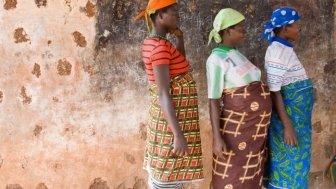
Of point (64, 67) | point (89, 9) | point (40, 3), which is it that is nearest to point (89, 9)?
point (89, 9)

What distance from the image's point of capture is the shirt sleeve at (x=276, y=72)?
2.82 metres

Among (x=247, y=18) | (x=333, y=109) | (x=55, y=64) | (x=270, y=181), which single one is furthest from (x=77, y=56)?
(x=333, y=109)

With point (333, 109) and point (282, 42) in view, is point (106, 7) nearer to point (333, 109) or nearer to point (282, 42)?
point (282, 42)

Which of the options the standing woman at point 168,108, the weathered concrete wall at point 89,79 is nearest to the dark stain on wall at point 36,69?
the weathered concrete wall at point 89,79

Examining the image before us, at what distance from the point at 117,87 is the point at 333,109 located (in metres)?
1.69

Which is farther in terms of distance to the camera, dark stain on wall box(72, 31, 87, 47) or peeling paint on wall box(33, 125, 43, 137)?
peeling paint on wall box(33, 125, 43, 137)

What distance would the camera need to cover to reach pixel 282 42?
2.89 metres

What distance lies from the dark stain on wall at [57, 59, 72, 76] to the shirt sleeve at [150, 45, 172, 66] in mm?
998

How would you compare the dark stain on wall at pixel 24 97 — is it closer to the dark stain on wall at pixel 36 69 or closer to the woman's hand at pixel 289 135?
the dark stain on wall at pixel 36 69

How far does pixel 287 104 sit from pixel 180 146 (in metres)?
0.77

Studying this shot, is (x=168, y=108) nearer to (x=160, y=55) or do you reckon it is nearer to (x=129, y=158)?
(x=160, y=55)

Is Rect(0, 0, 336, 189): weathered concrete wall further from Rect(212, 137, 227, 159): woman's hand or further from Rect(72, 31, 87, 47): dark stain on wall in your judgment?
Rect(212, 137, 227, 159): woman's hand

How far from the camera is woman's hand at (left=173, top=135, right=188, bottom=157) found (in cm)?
261

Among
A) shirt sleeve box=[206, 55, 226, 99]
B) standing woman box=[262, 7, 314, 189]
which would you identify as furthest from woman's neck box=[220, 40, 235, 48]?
standing woman box=[262, 7, 314, 189]
